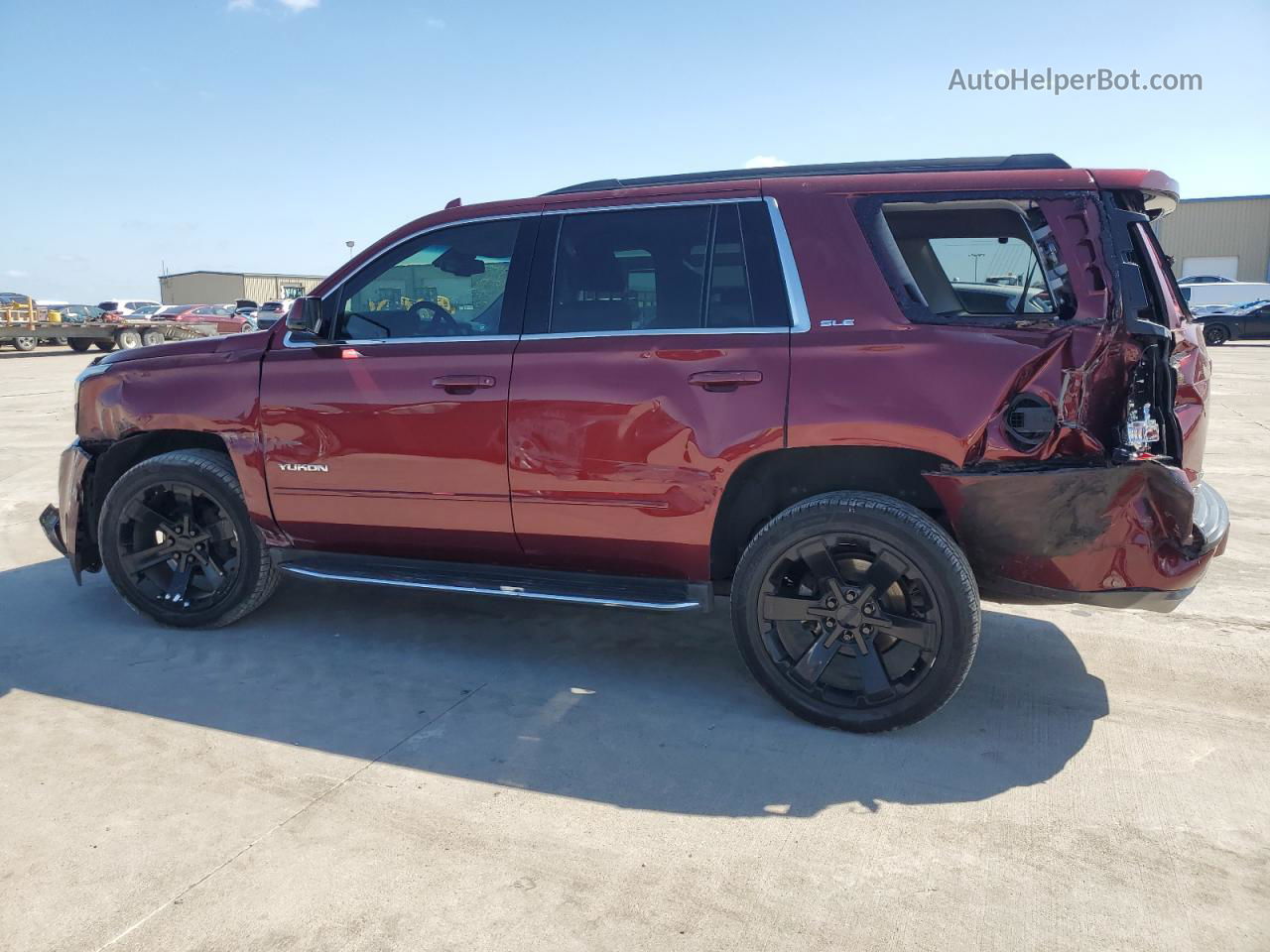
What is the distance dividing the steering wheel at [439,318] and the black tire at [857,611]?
1573 millimetres

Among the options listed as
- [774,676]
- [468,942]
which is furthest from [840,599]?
[468,942]

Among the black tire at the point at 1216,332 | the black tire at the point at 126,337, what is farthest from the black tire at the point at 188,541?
the black tire at the point at 1216,332

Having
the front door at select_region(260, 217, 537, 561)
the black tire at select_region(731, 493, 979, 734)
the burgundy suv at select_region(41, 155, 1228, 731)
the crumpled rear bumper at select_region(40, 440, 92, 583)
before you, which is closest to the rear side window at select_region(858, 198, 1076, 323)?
the burgundy suv at select_region(41, 155, 1228, 731)

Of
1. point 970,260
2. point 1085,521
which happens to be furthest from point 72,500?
point 1085,521

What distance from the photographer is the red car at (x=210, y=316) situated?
29.3 m

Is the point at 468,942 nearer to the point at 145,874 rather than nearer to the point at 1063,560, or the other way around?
the point at 145,874

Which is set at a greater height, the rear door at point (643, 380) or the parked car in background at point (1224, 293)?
the parked car in background at point (1224, 293)

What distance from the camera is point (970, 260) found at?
12.1 ft

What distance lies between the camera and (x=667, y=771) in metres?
3.08

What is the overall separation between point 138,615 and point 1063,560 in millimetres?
4309

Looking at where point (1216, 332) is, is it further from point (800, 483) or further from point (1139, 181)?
point (800, 483)

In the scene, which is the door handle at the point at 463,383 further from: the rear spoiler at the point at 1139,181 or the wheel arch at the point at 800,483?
the rear spoiler at the point at 1139,181

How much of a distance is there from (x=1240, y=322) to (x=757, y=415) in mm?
29740

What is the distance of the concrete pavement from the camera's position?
7.72ft
